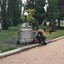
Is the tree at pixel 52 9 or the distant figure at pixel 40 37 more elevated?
the tree at pixel 52 9

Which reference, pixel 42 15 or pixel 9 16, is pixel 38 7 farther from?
pixel 9 16

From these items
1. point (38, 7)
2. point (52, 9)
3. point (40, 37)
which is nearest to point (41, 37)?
point (40, 37)

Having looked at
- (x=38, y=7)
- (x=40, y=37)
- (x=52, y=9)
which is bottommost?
(x=40, y=37)

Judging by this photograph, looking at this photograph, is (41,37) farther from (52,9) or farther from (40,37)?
(52,9)

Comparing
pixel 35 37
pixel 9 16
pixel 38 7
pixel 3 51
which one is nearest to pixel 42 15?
pixel 38 7

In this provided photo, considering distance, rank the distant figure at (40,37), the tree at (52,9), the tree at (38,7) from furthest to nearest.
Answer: the tree at (38,7)
the tree at (52,9)
the distant figure at (40,37)

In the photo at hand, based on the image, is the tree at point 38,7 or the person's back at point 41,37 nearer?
the person's back at point 41,37

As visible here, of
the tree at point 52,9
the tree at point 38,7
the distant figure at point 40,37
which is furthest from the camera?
the tree at point 38,7

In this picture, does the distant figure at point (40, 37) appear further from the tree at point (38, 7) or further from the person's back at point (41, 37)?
the tree at point (38, 7)

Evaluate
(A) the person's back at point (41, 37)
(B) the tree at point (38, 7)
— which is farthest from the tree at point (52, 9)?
(A) the person's back at point (41, 37)

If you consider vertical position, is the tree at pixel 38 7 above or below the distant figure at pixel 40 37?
above

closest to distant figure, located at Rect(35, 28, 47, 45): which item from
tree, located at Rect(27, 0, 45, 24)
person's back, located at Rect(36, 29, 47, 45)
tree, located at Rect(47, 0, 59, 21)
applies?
person's back, located at Rect(36, 29, 47, 45)

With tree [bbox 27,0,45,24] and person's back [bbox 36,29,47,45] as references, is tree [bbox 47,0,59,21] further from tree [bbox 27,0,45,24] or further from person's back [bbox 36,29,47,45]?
person's back [bbox 36,29,47,45]

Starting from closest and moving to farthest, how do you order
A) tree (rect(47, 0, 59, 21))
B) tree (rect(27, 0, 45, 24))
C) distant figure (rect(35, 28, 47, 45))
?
1. distant figure (rect(35, 28, 47, 45))
2. tree (rect(47, 0, 59, 21))
3. tree (rect(27, 0, 45, 24))
